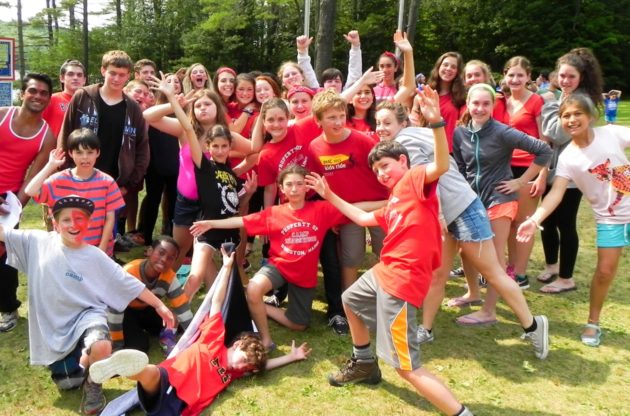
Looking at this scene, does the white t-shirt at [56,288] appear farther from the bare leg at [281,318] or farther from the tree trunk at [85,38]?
the tree trunk at [85,38]

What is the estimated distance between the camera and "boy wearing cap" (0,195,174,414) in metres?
3.19

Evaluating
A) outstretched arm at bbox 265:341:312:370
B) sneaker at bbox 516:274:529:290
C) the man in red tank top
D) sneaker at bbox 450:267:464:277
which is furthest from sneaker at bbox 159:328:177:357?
sneaker at bbox 516:274:529:290

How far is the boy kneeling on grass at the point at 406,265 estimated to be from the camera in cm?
294

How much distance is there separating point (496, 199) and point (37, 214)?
6803mm

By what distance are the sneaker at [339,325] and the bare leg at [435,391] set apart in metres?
1.31

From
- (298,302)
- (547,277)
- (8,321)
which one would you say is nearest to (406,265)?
(298,302)

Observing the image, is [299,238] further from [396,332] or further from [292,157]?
[396,332]

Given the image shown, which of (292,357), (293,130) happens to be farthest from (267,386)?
(293,130)

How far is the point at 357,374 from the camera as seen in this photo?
3.51 metres

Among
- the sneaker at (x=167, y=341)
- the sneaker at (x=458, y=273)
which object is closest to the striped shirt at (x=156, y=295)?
the sneaker at (x=167, y=341)

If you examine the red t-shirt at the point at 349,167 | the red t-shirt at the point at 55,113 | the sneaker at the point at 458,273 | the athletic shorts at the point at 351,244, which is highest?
the red t-shirt at the point at 55,113

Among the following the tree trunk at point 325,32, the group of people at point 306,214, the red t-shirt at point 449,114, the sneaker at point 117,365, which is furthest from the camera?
the tree trunk at point 325,32

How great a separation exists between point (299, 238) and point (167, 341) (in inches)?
53.2

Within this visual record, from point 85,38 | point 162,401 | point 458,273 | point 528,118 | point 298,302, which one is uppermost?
point 85,38
